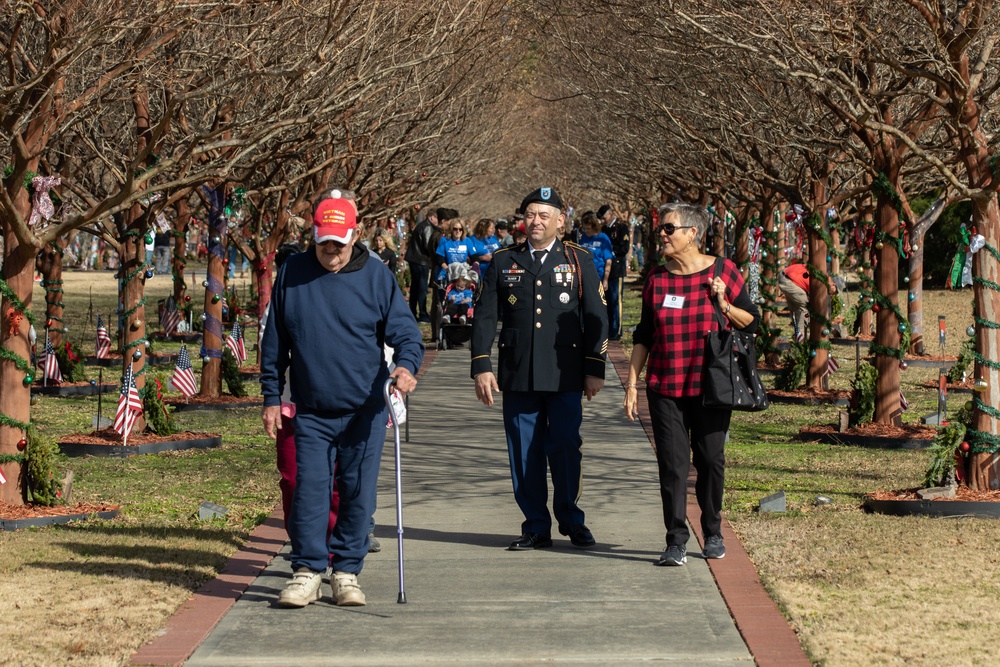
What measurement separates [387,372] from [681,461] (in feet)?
5.57

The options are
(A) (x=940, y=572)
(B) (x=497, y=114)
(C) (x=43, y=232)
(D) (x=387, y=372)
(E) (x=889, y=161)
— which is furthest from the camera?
(B) (x=497, y=114)

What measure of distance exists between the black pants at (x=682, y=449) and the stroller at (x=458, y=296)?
46.5ft

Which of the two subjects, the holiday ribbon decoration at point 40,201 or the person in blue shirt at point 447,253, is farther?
the person in blue shirt at point 447,253

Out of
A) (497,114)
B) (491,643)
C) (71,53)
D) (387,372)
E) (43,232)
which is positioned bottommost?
(491,643)

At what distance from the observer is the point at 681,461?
797 centimetres

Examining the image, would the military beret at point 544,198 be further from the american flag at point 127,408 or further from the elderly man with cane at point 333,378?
the american flag at point 127,408

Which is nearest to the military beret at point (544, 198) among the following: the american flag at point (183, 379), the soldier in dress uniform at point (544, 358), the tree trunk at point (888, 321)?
the soldier in dress uniform at point (544, 358)

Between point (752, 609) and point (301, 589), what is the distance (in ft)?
6.73

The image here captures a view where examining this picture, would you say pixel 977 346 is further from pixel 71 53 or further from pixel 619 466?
pixel 71 53

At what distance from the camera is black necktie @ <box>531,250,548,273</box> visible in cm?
841

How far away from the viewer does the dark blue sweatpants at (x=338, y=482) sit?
707cm

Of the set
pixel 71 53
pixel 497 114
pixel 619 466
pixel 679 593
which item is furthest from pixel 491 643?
pixel 497 114

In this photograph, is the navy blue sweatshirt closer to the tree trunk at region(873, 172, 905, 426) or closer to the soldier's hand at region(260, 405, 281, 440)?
the soldier's hand at region(260, 405, 281, 440)

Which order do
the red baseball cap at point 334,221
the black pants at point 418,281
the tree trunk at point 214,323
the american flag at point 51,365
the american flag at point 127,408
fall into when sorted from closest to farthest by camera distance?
the red baseball cap at point 334,221 → the american flag at point 127,408 → the tree trunk at point 214,323 → the american flag at point 51,365 → the black pants at point 418,281
